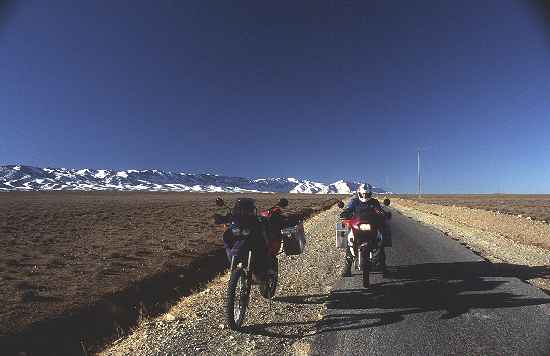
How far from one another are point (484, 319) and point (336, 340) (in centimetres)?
283

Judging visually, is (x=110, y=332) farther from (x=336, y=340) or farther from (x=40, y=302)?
(x=336, y=340)

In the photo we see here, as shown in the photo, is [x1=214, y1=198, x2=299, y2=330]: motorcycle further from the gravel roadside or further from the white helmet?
the white helmet

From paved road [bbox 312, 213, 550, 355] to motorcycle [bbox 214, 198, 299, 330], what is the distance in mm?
1394

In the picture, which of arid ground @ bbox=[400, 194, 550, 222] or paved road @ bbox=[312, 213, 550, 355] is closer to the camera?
paved road @ bbox=[312, 213, 550, 355]

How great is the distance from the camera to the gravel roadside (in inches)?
245

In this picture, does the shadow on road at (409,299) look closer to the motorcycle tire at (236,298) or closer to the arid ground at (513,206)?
the motorcycle tire at (236,298)

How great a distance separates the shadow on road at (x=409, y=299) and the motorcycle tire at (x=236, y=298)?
24 cm

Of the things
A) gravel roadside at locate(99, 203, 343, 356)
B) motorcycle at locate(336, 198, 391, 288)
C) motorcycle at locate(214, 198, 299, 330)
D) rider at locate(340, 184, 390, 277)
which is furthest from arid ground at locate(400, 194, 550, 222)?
motorcycle at locate(214, 198, 299, 330)

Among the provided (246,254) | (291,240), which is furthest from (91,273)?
(246,254)

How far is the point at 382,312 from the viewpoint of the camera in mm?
7691

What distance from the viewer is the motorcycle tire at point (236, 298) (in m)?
6.76

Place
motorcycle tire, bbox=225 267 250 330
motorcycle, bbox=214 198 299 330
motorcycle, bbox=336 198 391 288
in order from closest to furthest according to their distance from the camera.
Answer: motorcycle tire, bbox=225 267 250 330, motorcycle, bbox=214 198 299 330, motorcycle, bbox=336 198 391 288

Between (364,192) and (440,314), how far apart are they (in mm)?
3829

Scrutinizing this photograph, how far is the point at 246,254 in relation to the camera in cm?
728
